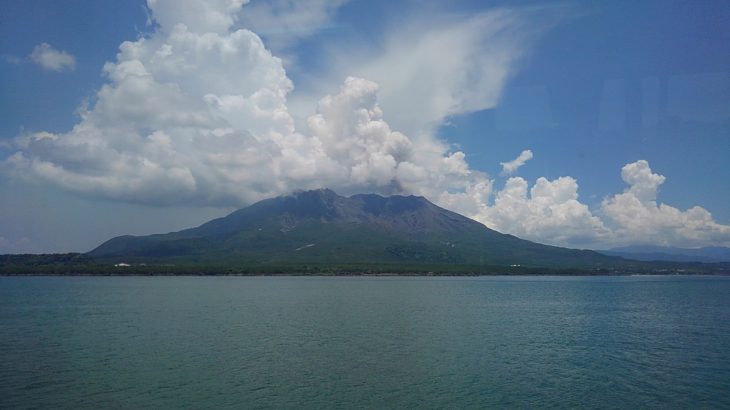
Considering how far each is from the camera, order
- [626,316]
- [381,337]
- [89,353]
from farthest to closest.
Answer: [626,316] < [381,337] < [89,353]

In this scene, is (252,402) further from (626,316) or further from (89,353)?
(626,316)

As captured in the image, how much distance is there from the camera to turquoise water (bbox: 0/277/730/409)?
97.7 feet

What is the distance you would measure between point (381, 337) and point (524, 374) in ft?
57.8

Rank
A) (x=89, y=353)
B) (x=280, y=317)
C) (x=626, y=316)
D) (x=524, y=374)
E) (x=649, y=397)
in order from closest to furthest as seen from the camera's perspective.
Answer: (x=649, y=397) → (x=524, y=374) → (x=89, y=353) → (x=280, y=317) → (x=626, y=316)

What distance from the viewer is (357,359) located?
40.0m

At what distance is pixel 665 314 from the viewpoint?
77.2 m

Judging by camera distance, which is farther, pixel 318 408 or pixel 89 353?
pixel 89 353

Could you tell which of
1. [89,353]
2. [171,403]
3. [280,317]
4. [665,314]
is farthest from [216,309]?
[665,314]

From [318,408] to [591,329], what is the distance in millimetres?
43407

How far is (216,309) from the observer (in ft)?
251

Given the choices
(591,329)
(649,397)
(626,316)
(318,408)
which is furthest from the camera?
(626,316)

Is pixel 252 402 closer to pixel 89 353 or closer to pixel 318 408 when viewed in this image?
pixel 318 408

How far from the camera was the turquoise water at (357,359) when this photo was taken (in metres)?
29.8

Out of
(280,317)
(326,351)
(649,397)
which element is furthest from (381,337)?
(649,397)
